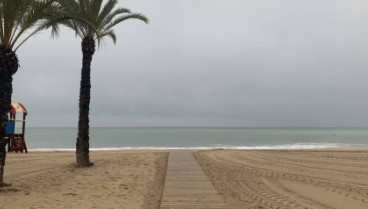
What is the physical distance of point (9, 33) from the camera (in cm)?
922

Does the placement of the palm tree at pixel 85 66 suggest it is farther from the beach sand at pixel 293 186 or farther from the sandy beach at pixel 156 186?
the beach sand at pixel 293 186

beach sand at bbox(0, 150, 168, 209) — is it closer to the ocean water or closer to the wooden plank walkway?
the wooden plank walkway

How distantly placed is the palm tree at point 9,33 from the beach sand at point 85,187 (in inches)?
58.2

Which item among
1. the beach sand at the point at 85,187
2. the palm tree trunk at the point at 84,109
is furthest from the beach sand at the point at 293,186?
the palm tree trunk at the point at 84,109

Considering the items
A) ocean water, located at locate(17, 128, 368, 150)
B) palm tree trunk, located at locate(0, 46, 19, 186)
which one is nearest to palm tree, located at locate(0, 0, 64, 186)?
palm tree trunk, located at locate(0, 46, 19, 186)

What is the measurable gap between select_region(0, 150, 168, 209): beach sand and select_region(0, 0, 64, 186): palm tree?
148 cm

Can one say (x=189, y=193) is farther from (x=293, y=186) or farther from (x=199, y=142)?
(x=199, y=142)

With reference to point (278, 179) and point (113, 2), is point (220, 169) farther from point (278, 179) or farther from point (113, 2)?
point (113, 2)

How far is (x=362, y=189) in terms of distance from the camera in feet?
31.3

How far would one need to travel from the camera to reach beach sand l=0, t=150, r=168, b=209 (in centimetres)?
752

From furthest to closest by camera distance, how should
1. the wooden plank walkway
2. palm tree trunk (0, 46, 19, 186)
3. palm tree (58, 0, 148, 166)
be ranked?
palm tree (58, 0, 148, 166) < palm tree trunk (0, 46, 19, 186) < the wooden plank walkway

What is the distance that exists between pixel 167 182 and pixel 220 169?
4.76 metres

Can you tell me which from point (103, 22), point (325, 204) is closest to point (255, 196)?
point (325, 204)

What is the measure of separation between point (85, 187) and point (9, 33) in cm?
574
